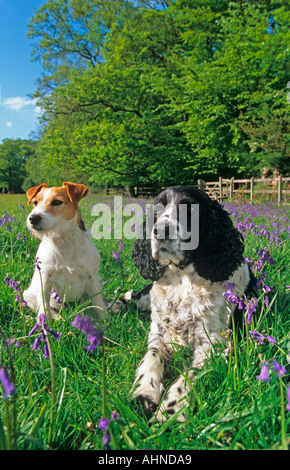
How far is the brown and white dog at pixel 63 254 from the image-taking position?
335cm

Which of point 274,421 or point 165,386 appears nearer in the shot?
point 274,421

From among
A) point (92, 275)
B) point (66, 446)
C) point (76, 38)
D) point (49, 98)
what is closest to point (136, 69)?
point (49, 98)

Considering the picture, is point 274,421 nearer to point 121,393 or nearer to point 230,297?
point 230,297

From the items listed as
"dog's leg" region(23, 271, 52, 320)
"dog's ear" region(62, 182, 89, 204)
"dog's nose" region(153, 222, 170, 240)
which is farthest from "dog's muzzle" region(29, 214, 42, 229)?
"dog's nose" region(153, 222, 170, 240)

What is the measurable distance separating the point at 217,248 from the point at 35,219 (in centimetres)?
182

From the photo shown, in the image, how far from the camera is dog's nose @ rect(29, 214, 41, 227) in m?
3.19

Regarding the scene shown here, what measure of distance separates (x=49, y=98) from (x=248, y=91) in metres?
18.8

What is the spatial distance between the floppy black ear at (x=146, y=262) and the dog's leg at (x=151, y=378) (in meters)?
0.63

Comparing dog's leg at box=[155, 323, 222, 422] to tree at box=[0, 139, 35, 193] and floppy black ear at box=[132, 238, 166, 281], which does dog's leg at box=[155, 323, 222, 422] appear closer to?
floppy black ear at box=[132, 238, 166, 281]

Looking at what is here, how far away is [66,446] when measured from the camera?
5.04ft

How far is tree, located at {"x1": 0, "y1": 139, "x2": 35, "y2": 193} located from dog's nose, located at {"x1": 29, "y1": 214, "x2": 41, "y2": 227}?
303 feet

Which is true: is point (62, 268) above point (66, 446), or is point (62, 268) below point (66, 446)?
above

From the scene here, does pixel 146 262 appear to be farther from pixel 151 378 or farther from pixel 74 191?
pixel 74 191

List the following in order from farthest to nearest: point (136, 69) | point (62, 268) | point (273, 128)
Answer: point (136, 69)
point (273, 128)
point (62, 268)
